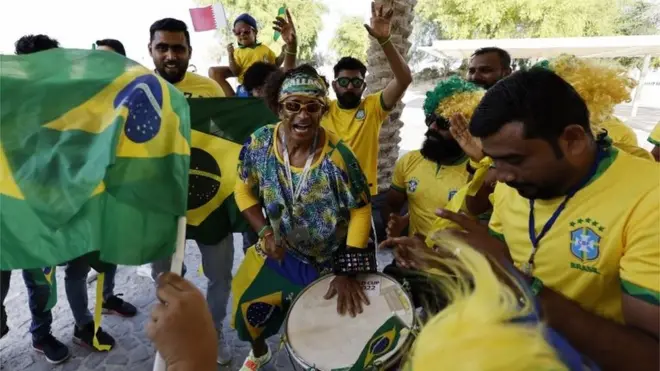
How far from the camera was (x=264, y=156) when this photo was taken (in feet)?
8.72

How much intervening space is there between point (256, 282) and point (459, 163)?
155cm

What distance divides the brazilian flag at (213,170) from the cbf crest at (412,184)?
4.12ft

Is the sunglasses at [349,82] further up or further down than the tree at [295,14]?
further down

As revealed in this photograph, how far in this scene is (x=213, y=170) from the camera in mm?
3246

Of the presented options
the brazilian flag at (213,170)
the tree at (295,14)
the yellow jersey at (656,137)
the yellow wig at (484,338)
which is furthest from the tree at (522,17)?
the yellow wig at (484,338)

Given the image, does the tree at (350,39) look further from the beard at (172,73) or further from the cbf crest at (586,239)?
the cbf crest at (586,239)

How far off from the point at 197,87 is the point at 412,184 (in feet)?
6.10

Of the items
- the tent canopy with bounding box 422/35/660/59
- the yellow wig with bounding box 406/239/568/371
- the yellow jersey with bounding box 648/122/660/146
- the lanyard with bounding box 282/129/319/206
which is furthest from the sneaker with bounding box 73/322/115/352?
the tent canopy with bounding box 422/35/660/59

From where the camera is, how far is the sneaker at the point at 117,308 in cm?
381

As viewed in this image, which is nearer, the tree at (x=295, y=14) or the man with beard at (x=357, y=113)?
the man with beard at (x=357, y=113)

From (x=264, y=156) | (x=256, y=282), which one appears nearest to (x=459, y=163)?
(x=264, y=156)

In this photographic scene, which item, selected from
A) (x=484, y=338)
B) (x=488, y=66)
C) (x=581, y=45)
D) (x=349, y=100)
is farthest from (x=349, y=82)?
(x=581, y=45)

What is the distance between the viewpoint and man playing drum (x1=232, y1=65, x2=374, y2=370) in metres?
2.52

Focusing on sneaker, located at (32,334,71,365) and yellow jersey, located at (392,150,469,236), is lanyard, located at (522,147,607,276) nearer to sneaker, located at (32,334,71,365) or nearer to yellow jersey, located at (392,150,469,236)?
yellow jersey, located at (392,150,469,236)
